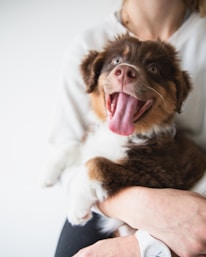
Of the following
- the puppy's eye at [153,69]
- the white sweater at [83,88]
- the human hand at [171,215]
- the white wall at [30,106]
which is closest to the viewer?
the human hand at [171,215]

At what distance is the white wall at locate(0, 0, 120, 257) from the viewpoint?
1900mm

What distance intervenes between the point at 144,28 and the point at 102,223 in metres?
0.78

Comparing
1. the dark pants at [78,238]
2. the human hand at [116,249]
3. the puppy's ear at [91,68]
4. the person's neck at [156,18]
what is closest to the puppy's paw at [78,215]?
the human hand at [116,249]

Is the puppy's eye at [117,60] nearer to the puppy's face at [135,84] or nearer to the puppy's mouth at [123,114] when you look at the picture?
the puppy's face at [135,84]

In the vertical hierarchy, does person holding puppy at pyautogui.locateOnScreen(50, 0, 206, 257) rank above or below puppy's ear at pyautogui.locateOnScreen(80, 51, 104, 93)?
below

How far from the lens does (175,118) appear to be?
4.34ft

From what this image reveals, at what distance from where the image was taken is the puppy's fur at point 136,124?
3.55 ft

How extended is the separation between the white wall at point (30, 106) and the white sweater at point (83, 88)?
0.46m

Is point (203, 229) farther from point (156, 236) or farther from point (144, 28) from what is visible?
point (144, 28)

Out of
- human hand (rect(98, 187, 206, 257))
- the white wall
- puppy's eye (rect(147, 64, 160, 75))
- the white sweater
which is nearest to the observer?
human hand (rect(98, 187, 206, 257))

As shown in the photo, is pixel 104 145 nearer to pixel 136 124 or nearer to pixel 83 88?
pixel 136 124

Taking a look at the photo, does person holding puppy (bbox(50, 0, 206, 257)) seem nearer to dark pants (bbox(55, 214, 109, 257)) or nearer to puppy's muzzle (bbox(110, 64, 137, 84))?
dark pants (bbox(55, 214, 109, 257))

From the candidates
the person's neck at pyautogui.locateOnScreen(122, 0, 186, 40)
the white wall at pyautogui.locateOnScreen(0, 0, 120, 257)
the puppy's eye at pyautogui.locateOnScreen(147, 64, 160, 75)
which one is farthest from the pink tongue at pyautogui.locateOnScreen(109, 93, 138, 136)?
the white wall at pyautogui.locateOnScreen(0, 0, 120, 257)

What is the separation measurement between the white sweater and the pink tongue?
334 mm
